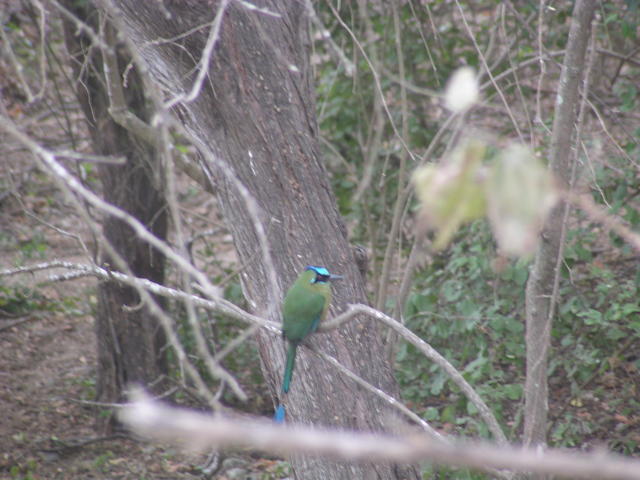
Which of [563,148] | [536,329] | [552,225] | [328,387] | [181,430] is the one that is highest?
[563,148]

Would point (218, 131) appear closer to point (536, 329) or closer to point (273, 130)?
point (273, 130)

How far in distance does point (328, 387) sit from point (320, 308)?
32cm

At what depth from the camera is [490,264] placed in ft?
15.9

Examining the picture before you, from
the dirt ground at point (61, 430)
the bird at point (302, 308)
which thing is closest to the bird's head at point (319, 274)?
the bird at point (302, 308)

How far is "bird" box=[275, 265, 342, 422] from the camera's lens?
10.1ft

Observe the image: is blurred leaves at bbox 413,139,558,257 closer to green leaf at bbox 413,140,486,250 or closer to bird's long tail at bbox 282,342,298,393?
green leaf at bbox 413,140,486,250

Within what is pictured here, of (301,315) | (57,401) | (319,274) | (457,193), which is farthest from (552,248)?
(57,401)

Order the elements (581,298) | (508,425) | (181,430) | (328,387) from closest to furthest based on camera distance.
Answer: (181,430)
(328,387)
(581,298)
(508,425)

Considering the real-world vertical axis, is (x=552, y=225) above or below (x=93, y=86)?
below

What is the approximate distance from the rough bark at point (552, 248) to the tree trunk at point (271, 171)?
58cm

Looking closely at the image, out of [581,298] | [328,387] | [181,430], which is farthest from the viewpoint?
[581,298]

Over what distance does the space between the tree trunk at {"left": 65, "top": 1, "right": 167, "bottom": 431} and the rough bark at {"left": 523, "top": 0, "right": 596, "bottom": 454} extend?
107 inches

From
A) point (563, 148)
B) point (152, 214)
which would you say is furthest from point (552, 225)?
point (152, 214)

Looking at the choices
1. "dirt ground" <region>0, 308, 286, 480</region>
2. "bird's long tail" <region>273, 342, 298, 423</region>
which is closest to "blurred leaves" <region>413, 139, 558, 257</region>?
"bird's long tail" <region>273, 342, 298, 423</region>
